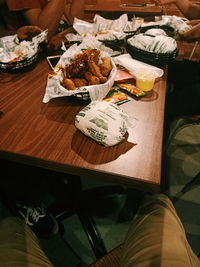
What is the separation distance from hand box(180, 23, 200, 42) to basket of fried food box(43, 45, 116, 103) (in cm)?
112

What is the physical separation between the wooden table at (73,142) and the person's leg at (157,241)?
0.66 feet

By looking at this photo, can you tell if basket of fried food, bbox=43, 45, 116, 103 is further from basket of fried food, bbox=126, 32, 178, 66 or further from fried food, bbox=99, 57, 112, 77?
basket of fried food, bbox=126, 32, 178, 66

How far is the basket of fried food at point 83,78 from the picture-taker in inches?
44.2

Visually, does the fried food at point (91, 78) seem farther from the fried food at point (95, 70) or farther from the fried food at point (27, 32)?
the fried food at point (27, 32)

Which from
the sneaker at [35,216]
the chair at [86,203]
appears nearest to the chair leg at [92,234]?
the chair at [86,203]

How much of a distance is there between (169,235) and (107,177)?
337 mm

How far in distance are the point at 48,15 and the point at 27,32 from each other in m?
0.57

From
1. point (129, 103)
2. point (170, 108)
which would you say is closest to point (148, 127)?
point (129, 103)

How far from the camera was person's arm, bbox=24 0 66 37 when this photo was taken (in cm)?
225

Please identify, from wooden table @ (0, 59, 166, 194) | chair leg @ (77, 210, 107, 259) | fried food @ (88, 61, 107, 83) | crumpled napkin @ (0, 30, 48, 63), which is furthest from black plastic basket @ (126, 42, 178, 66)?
chair leg @ (77, 210, 107, 259)

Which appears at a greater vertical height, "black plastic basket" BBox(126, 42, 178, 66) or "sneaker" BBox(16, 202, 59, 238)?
"black plastic basket" BBox(126, 42, 178, 66)

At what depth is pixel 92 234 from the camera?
163 centimetres

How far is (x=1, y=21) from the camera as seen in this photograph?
278cm

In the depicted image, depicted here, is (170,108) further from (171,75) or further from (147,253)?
(147,253)
